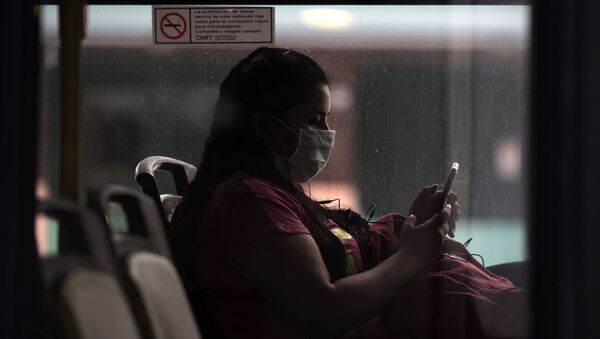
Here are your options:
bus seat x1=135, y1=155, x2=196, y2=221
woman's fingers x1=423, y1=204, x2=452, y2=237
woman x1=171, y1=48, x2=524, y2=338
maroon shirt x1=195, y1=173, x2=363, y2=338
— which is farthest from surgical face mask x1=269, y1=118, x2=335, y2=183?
woman's fingers x1=423, y1=204, x2=452, y2=237

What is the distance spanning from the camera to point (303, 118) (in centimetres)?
209

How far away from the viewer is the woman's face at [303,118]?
6.81ft

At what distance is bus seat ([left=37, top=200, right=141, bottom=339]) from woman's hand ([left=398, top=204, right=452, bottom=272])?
910 mm

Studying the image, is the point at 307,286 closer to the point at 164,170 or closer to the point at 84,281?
the point at 164,170

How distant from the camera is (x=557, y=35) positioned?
62.1 inches

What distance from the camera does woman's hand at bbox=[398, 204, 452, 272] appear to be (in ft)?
7.09

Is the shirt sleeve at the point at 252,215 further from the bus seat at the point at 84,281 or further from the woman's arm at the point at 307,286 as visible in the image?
the bus seat at the point at 84,281

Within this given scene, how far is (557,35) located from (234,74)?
0.80 metres

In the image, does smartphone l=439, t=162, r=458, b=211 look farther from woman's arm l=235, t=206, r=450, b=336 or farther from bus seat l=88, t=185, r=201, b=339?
bus seat l=88, t=185, r=201, b=339

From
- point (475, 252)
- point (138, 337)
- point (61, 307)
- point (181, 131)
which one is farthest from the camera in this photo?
point (475, 252)

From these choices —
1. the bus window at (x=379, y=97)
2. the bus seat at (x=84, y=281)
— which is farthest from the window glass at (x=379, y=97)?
the bus seat at (x=84, y=281)

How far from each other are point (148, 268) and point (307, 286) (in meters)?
0.46

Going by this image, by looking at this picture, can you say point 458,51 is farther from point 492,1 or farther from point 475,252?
point 475,252

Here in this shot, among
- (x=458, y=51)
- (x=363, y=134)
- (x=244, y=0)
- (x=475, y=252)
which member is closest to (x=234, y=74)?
(x=244, y=0)
